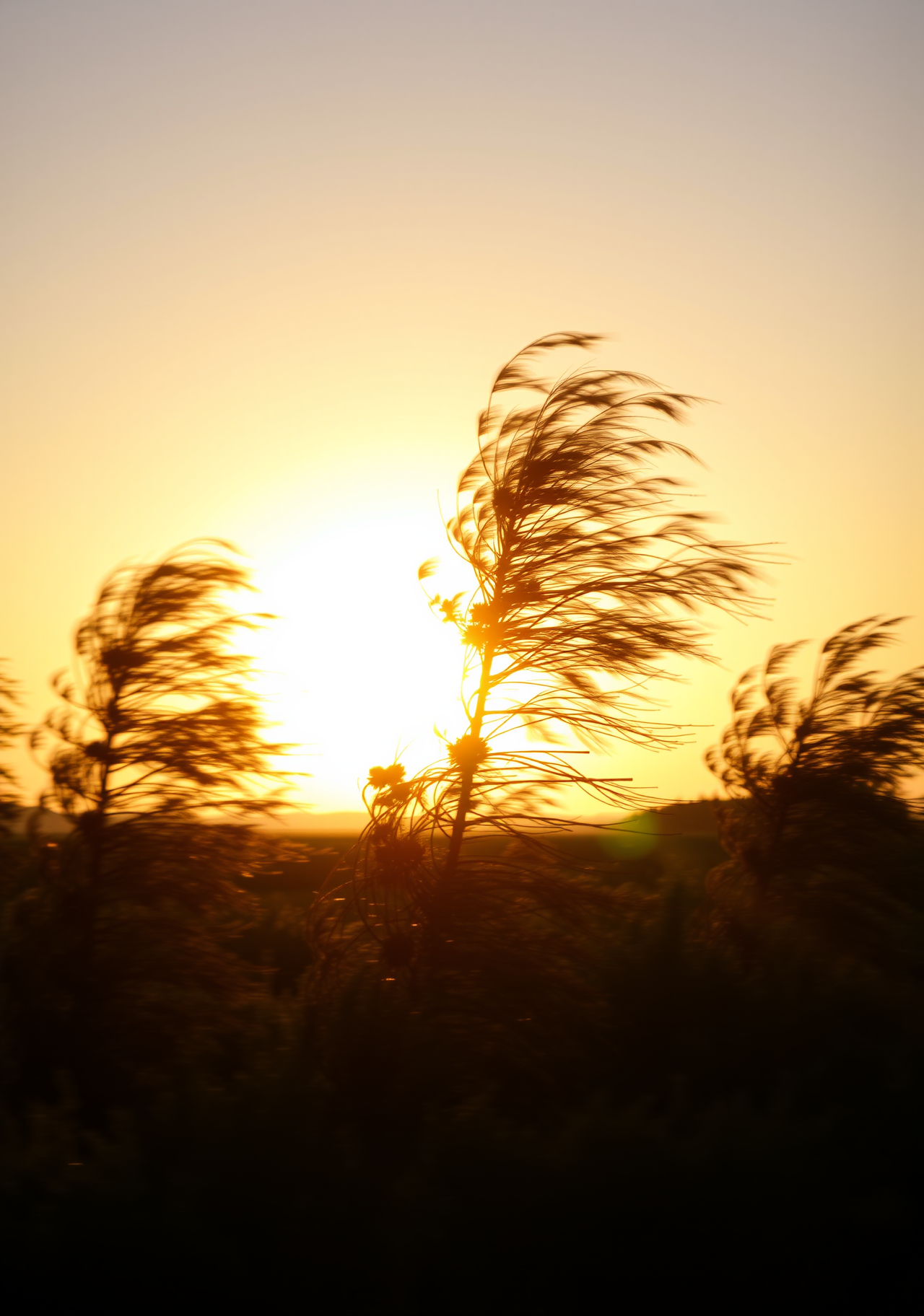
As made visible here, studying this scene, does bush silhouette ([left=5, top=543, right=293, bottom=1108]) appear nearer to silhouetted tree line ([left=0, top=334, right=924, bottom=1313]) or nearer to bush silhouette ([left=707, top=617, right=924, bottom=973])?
silhouetted tree line ([left=0, top=334, right=924, bottom=1313])

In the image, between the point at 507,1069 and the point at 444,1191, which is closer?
the point at 444,1191

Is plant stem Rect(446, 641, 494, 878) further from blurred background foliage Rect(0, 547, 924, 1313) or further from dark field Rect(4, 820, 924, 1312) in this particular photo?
dark field Rect(4, 820, 924, 1312)

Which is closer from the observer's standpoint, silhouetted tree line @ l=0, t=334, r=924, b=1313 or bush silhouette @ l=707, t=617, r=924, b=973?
silhouetted tree line @ l=0, t=334, r=924, b=1313

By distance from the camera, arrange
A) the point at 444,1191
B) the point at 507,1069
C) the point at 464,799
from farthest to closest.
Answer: the point at 464,799 < the point at 507,1069 < the point at 444,1191

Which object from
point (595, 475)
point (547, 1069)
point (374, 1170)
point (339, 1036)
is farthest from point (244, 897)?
point (595, 475)

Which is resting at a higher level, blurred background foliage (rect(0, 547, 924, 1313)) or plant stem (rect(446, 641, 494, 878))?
plant stem (rect(446, 641, 494, 878))

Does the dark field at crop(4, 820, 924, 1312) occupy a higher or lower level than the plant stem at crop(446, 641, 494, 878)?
lower

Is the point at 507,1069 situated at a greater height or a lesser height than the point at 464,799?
lesser

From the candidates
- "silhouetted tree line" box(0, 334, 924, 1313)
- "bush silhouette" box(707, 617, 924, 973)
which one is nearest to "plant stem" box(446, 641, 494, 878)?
"silhouetted tree line" box(0, 334, 924, 1313)

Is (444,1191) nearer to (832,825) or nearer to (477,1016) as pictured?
(477,1016)

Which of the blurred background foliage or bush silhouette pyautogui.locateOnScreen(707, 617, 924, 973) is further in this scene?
bush silhouette pyautogui.locateOnScreen(707, 617, 924, 973)

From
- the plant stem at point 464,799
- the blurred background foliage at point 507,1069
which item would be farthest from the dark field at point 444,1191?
the plant stem at point 464,799

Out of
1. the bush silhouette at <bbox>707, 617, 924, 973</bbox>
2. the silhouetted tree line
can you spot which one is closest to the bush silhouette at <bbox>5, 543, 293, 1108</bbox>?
the silhouetted tree line

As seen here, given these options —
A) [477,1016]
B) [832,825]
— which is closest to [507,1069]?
[477,1016]
